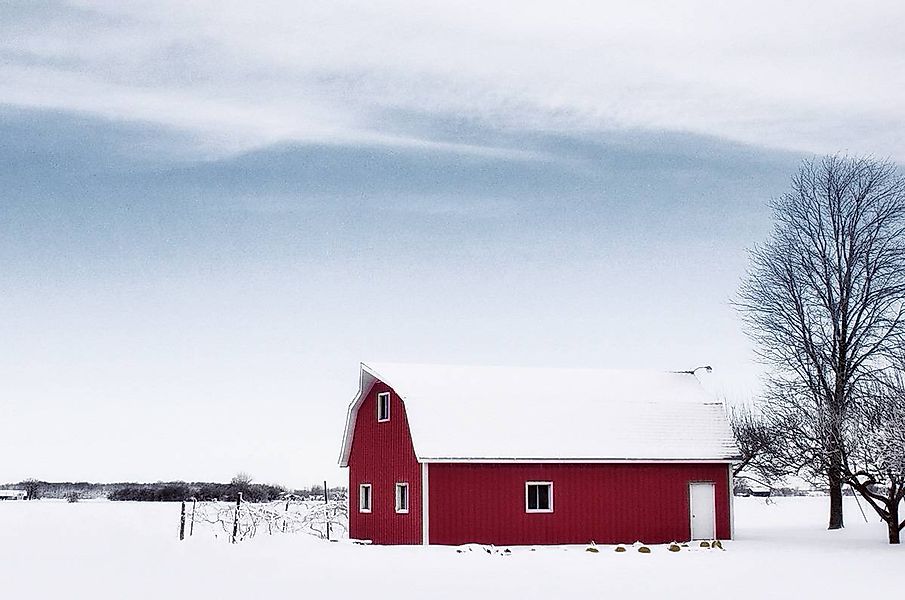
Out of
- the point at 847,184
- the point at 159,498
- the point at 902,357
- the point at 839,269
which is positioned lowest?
the point at 159,498

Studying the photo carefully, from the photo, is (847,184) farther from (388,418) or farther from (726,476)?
(388,418)

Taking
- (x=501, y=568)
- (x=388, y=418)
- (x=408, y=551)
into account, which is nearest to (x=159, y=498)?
(x=388, y=418)

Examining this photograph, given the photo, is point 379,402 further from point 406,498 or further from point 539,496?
point 539,496

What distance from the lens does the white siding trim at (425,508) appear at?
31734 mm

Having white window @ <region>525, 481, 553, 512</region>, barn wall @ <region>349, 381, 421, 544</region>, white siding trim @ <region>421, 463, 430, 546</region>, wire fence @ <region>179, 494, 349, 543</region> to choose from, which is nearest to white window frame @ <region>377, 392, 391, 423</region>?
barn wall @ <region>349, 381, 421, 544</region>

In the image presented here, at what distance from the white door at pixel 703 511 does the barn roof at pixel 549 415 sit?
0.98 metres

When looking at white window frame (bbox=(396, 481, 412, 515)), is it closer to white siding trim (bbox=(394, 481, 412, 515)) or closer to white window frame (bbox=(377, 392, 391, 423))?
white siding trim (bbox=(394, 481, 412, 515))

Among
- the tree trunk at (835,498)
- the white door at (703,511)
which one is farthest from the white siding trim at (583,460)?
the tree trunk at (835,498)

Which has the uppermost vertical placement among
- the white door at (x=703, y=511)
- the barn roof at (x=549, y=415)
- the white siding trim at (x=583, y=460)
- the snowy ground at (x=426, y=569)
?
the barn roof at (x=549, y=415)

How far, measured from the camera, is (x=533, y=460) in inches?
1291

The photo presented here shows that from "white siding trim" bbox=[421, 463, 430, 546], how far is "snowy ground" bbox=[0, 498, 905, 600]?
108cm

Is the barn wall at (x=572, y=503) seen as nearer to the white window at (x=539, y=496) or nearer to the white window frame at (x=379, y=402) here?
the white window at (x=539, y=496)

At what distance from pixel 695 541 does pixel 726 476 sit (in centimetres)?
233

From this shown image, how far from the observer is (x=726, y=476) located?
35281 millimetres
